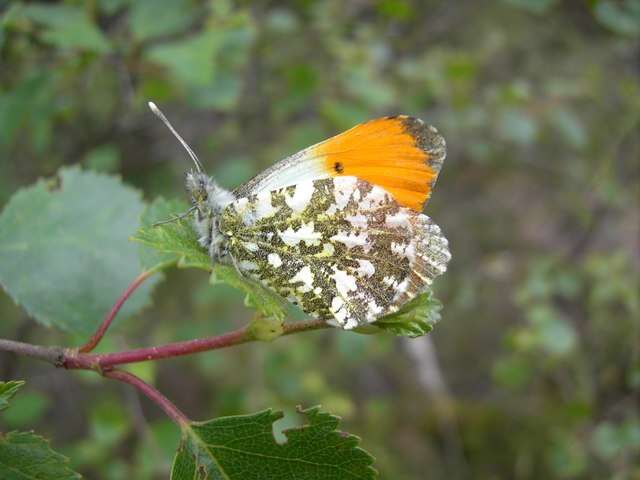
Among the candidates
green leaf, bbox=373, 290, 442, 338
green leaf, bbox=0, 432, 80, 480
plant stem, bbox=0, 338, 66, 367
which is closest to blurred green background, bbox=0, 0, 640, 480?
plant stem, bbox=0, 338, 66, 367

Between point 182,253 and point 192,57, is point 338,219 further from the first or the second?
point 192,57

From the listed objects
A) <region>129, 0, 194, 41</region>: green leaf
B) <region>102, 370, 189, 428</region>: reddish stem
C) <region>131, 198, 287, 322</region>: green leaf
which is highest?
<region>129, 0, 194, 41</region>: green leaf

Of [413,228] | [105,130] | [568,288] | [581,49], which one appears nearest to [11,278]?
[413,228]

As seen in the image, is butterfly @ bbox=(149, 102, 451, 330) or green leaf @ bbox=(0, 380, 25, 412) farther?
butterfly @ bbox=(149, 102, 451, 330)

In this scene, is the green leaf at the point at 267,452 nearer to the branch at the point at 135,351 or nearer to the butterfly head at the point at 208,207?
the branch at the point at 135,351

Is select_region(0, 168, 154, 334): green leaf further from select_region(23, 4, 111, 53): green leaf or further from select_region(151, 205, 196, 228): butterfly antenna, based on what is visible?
select_region(23, 4, 111, 53): green leaf

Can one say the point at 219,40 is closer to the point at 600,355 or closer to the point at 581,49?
the point at 600,355

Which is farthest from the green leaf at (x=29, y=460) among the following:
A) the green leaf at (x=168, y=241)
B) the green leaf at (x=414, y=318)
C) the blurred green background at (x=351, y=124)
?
the blurred green background at (x=351, y=124)
